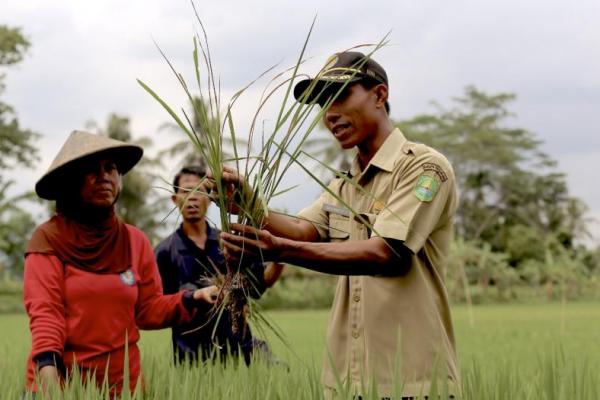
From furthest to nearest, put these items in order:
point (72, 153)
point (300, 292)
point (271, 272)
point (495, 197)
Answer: point (495, 197) → point (300, 292) → point (271, 272) → point (72, 153)

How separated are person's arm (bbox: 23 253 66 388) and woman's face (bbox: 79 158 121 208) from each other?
0.24 m

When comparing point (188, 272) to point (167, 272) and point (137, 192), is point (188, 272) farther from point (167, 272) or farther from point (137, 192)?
point (137, 192)

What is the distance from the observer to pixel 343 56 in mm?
2717

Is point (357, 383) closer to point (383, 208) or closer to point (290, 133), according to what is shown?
point (383, 208)

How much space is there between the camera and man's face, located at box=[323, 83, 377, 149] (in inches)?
104

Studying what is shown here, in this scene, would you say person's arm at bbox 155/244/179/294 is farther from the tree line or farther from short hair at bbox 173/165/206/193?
the tree line

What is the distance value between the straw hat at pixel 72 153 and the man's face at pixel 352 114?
3.18 feet

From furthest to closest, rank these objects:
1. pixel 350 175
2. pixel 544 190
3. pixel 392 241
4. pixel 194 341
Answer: pixel 544 190
pixel 194 341
pixel 350 175
pixel 392 241

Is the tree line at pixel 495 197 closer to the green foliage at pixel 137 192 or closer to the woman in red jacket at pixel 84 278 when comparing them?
the green foliage at pixel 137 192

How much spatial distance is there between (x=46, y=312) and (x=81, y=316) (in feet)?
0.40

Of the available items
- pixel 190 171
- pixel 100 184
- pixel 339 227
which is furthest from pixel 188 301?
pixel 190 171

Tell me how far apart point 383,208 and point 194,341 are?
2.04 m

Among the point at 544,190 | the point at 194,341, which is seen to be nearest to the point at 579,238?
the point at 544,190

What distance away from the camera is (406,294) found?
8.52ft
